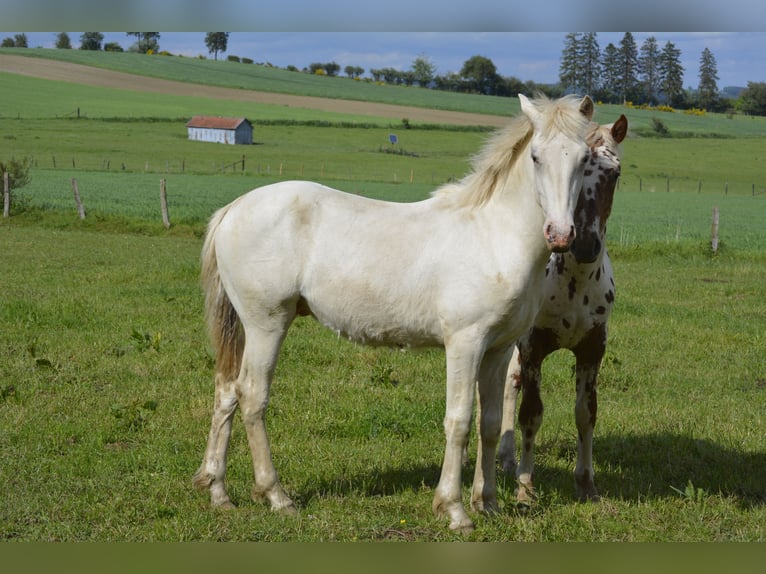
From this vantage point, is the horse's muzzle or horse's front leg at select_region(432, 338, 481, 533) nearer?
the horse's muzzle

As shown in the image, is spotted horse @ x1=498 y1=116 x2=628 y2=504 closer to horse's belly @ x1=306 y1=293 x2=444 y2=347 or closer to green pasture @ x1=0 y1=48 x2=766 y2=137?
horse's belly @ x1=306 y1=293 x2=444 y2=347

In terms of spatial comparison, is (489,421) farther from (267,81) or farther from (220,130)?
(267,81)

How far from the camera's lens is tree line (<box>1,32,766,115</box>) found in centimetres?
8500

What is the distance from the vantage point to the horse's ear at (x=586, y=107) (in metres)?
4.89

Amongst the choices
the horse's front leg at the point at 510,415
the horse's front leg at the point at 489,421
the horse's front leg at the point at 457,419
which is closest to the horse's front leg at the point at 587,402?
the horse's front leg at the point at 489,421

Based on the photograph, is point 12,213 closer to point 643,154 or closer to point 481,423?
point 481,423

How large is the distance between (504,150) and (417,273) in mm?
1005

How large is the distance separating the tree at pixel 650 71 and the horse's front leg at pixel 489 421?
3558 inches

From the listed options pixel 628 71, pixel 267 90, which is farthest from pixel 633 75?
pixel 267 90

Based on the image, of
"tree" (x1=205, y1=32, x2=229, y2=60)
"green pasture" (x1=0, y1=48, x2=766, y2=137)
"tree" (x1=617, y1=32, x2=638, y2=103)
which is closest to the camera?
"tree" (x1=205, y1=32, x2=229, y2=60)

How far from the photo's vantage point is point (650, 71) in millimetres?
98125

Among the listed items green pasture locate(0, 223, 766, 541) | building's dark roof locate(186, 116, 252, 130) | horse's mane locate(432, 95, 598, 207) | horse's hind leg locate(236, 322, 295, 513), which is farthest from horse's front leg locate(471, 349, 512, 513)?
building's dark roof locate(186, 116, 252, 130)

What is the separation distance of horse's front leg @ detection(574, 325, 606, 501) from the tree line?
220 feet

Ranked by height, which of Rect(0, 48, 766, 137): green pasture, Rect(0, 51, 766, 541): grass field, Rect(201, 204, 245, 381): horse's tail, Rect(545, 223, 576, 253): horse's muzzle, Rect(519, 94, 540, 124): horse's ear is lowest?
Rect(0, 51, 766, 541): grass field
